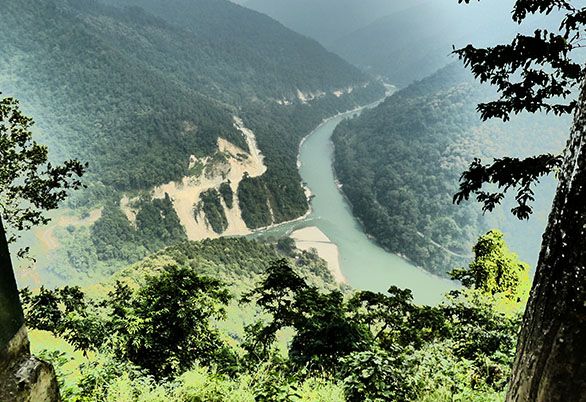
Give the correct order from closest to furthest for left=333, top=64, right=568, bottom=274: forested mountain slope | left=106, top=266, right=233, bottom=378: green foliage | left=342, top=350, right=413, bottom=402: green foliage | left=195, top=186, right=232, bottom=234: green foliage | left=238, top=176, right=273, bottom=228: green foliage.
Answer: left=342, top=350, right=413, bottom=402: green foliage
left=106, top=266, right=233, bottom=378: green foliage
left=333, top=64, right=568, bottom=274: forested mountain slope
left=195, top=186, right=232, bottom=234: green foliage
left=238, top=176, right=273, bottom=228: green foliage

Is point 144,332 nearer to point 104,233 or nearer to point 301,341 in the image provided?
point 301,341

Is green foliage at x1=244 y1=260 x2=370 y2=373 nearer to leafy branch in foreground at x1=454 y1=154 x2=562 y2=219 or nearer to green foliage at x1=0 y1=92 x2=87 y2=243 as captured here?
leafy branch in foreground at x1=454 y1=154 x2=562 y2=219

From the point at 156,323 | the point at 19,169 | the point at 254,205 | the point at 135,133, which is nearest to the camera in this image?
the point at 19,169

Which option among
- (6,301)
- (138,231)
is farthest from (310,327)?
(138,231)

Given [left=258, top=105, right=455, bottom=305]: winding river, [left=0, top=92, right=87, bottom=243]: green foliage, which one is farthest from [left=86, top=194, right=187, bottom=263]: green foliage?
[left=0, top=92, right=87, bottom=243]: green foliage

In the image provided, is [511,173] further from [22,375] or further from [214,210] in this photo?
[214,210]
